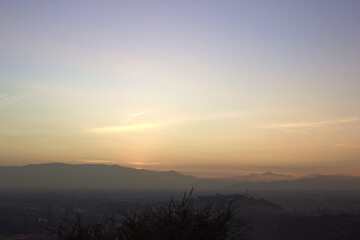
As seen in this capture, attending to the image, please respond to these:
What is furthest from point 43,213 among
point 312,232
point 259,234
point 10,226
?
point 312,232

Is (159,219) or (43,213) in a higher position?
(159,219)

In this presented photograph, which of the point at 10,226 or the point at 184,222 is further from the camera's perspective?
the point at 10,226

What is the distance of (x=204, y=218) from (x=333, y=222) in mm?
36811

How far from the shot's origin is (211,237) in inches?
373

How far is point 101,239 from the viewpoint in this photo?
33.9 ft

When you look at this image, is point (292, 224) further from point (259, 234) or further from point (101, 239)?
point (101, 239)

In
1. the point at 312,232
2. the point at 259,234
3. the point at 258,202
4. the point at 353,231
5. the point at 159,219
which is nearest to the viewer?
the point at 159,219

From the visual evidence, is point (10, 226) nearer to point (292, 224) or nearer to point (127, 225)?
point (292, 224)

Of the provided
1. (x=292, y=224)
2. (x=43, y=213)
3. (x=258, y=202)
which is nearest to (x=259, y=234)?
(x=292, y=224)

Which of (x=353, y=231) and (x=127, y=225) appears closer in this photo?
(x=127, y=225)

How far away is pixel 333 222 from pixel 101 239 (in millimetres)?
37380

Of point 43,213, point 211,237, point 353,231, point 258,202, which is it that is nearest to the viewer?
point 211,237

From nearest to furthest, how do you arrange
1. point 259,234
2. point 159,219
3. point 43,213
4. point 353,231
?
1. point 159,219
2. point 353,231
3. point 259,234
4. point 43,213

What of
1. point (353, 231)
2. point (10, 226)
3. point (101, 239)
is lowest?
point (10, 226)
